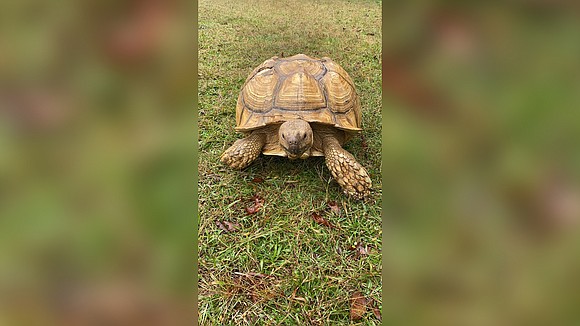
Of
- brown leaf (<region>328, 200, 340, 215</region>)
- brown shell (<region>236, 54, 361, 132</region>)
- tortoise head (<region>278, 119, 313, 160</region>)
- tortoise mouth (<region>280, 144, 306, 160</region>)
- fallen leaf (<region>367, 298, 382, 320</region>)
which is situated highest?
brown shell (<region>236, 54, 361, 132</region>)

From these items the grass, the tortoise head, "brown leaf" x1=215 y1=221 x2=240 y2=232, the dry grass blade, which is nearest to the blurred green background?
the grass

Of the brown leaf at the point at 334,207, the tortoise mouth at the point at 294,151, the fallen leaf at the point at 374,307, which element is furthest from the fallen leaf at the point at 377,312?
the tortoise mouth at the point at 294,151

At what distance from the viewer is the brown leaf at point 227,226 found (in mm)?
1281

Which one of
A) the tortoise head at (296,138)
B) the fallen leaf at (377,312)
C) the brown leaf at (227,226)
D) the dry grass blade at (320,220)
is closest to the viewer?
the fallen leaf at (377,312)

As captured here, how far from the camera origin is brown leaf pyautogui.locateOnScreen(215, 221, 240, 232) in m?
1.28

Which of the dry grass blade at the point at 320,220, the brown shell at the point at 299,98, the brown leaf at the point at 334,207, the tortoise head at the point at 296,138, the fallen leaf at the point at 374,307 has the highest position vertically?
the brown shell at the point at 299,98

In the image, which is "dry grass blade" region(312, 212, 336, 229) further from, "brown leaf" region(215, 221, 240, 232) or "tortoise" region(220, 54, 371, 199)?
"brown leaf" region(215, 221, 240, 232)

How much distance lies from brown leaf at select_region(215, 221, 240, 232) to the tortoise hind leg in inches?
14.5
